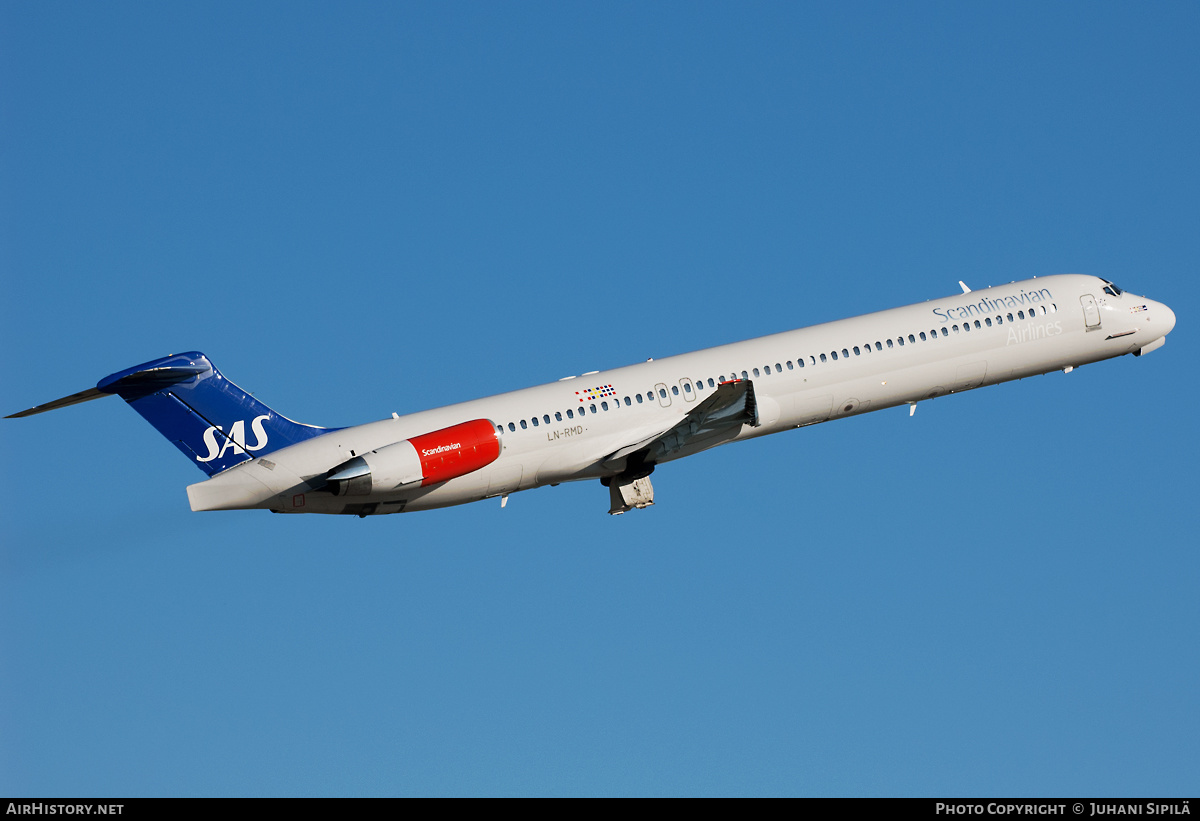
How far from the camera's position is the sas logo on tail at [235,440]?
33.7 m

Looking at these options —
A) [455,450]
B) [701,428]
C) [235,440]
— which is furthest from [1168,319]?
[235,440]

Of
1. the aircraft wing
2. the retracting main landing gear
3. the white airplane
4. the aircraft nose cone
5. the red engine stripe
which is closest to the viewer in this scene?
the red engine stripe

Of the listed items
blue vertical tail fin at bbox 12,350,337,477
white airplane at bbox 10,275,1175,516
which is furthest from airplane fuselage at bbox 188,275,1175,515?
blue vertical tail fin at bbox 12,350,337,477

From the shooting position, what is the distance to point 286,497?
33406 mm

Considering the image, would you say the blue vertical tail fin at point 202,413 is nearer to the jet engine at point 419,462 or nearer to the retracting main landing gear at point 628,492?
the jet engine at point 419,462

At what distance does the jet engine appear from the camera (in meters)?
32.6

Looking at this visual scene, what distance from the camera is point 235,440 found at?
33844 millimetres

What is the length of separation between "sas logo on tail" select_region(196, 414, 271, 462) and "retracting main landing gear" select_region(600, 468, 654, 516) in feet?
29.3

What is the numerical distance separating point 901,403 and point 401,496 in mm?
14337

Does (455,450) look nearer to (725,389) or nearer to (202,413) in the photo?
(202,413)

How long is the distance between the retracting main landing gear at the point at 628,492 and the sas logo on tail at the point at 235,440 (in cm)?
893

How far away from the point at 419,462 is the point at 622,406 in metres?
5.69

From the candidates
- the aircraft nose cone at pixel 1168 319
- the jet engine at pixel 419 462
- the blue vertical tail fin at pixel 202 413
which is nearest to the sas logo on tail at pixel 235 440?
the blue vertical tail fin at pixel 202 413

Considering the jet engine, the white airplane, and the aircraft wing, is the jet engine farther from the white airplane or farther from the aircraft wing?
the aircraft wing
